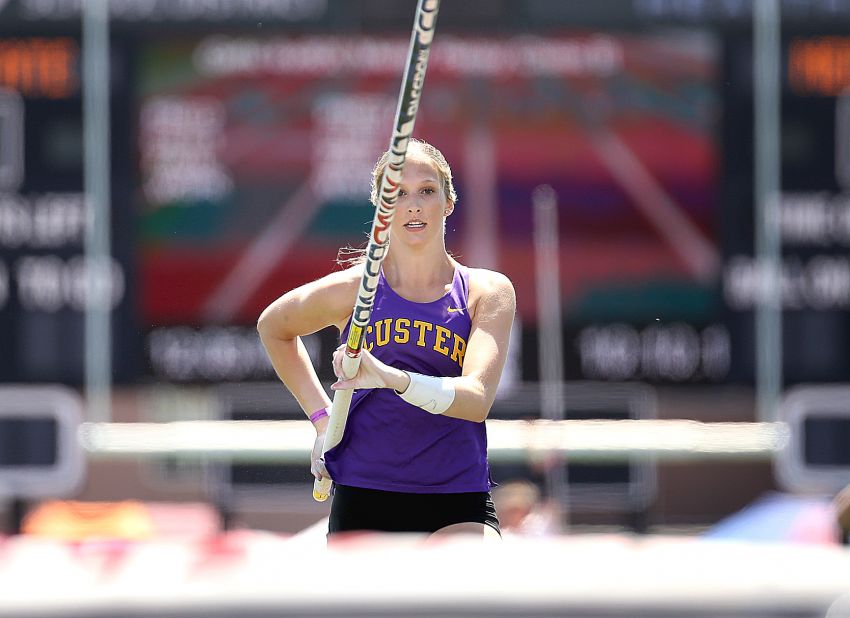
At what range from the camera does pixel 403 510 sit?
3414 mm

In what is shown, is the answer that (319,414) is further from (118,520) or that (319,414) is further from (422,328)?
(118,520)

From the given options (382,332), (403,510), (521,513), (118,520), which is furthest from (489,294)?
(118,520)

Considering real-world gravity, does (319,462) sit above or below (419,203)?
below

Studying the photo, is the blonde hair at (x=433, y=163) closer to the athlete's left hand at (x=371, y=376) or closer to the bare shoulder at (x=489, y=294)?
the bare shoulder at (x=489, y=294)

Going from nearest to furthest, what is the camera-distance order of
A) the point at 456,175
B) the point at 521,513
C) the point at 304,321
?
the point at 304,321, the point at 521,513, the point at 456,175

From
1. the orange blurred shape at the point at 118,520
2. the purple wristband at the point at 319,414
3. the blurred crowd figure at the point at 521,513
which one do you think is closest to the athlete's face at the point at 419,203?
the purple wristband at the point at 319,414

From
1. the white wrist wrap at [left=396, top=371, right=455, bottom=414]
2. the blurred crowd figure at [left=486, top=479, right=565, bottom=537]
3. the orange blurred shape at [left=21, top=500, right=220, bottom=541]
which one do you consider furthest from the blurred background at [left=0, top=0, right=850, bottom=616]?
the white wrist wrap at [left=396, top=371, right=455, bottom=414]

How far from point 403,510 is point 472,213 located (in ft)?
22.2

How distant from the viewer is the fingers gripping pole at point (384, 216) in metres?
2.95

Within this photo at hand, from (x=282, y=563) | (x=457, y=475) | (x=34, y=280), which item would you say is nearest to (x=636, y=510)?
(x=34, y=280)

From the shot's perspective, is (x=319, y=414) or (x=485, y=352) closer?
(x=485, y=352)

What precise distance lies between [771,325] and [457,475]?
6969mm

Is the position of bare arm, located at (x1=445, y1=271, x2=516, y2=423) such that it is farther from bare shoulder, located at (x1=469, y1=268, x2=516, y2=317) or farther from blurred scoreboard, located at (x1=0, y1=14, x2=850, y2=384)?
blurred scoreboard, located at (x1=0, y1=14, x2=850, y2=384)

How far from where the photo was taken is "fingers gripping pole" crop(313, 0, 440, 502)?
2.95m
